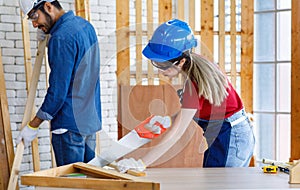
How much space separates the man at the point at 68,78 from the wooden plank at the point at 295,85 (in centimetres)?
198

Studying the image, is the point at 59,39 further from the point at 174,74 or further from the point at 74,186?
the point at 74,186

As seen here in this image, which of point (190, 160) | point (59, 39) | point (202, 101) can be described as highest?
point (59, 39)

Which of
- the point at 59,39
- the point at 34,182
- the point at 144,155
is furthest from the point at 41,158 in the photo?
the point at 34,182

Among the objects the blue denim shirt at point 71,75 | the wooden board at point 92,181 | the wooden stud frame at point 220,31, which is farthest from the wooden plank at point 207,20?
the wooden board at point 92,181

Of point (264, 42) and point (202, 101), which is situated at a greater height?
point (264, 42)

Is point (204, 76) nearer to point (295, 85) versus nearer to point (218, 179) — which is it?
point (218, 179)

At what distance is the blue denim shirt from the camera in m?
2.99

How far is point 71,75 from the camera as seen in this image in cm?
317

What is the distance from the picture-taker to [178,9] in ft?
15.6

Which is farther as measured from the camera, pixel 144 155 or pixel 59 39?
pixel 59 39

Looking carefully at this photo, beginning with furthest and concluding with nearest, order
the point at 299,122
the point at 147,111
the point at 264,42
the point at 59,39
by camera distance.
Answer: the point at 264,42 < the point at 299,122 < the point at 147,111 < the point at 59,39

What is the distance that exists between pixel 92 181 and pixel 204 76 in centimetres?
79

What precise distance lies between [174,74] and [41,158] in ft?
6.96

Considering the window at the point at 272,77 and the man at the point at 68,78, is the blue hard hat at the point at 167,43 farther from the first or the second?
the window at the point at 272,77
